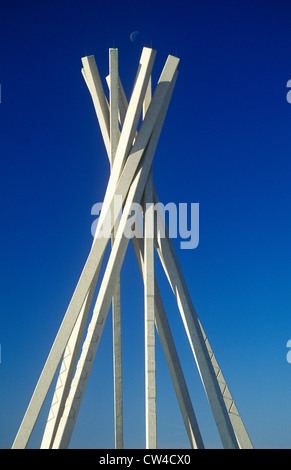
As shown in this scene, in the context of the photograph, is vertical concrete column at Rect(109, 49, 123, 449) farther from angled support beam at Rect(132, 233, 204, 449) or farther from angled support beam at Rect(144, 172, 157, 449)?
angled support beam at Rect(132, 233, 204, 449)

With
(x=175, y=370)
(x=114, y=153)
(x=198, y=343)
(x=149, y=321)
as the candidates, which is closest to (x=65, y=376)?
(x=149, y=321)

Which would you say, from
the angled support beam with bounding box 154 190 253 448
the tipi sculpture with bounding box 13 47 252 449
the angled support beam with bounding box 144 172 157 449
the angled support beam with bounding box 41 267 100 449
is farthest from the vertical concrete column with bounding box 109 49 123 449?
the angled support beam with bounding box 154 190 253 448

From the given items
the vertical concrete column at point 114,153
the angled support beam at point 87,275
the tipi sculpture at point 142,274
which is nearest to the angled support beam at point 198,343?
the tipi sculpture at point 142,274

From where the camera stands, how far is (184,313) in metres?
14.5

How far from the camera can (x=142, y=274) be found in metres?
15.2

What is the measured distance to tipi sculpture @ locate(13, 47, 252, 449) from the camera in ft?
43.6

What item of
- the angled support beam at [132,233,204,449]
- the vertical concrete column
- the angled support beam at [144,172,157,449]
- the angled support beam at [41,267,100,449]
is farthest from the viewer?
the angled support beam at [132,233,204,449]

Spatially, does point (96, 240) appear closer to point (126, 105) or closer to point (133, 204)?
point (133, 204)

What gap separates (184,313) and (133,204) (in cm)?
251

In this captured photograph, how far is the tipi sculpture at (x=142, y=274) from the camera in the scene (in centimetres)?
1330

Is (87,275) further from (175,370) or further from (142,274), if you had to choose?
(175,370)

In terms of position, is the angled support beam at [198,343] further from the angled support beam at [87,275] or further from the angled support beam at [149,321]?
the angled support beam at [87,275]
